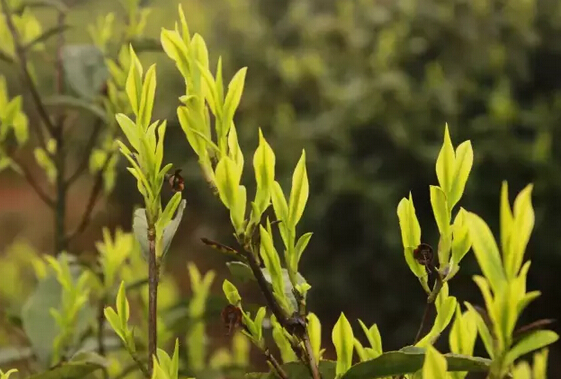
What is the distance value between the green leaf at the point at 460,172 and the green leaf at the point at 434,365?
0.08 meters

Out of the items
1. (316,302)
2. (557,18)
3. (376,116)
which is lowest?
(316,302)

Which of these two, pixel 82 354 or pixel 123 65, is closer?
pixel 82 354

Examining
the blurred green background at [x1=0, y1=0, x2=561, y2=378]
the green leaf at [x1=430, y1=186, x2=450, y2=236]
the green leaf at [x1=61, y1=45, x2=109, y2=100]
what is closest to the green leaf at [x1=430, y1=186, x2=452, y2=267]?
the green leaf at [x1=430, y1=186, x2=450, y2=236]

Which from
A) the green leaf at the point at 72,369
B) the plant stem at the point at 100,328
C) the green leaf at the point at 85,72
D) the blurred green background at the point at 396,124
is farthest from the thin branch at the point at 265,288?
the blurred green background at the point at 396,124

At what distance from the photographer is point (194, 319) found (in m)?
0.60

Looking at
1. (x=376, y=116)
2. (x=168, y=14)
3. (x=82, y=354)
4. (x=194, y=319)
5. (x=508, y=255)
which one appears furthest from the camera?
(x=168, y=14)

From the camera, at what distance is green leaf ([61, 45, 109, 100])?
692mm

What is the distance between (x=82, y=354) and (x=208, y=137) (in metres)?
0.20

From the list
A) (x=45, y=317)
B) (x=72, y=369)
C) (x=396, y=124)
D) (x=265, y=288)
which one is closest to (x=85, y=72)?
(x=45, y=317)

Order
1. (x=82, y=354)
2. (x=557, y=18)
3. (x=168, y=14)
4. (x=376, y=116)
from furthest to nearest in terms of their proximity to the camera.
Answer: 1. (x=168, y=14)
2. (x=557, y=18)
3. (x=376, y=116)
4. (x=82, y=354)

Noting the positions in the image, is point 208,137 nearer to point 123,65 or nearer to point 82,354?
point 82,354

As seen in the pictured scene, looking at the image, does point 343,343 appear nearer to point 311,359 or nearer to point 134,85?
point 311,359

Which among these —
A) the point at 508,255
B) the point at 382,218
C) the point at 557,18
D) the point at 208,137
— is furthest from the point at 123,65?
the point at 557,18

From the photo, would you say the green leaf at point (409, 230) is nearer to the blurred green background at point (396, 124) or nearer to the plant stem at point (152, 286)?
the plant stem at point (152, 286)
